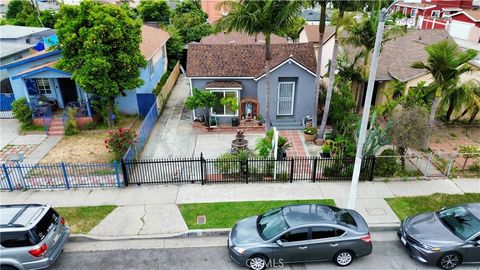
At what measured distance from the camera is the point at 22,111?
63.0 ft

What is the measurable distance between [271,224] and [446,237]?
482cm

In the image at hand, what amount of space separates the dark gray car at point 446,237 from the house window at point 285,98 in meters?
10.5

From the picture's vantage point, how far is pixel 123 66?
17344 millimetres

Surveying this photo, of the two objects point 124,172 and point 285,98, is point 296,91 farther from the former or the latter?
point 124,172

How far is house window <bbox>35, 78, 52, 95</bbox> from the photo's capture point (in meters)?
20.3

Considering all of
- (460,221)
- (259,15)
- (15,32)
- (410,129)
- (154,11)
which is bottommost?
(460,221)

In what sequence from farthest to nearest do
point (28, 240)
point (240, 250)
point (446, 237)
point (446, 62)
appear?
point (446, 62) < point (446, 237) < point (240, 250) < point (28, 240)

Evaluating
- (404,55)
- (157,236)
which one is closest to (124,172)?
(157,236)

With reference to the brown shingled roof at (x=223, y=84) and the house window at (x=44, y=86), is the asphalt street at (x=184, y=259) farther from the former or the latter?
the house window at (x=44, y=86)

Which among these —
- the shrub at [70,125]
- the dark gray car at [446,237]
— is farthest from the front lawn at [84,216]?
the dark gray car at [446,237]

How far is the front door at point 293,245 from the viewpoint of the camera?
355 inches

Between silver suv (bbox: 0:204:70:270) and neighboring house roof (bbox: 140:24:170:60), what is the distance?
13.7 m

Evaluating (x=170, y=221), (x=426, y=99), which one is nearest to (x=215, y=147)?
(x=170, y=221)

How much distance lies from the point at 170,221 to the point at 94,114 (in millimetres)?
11286
